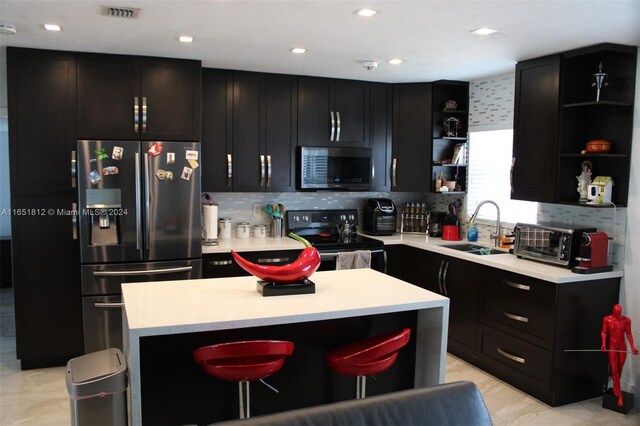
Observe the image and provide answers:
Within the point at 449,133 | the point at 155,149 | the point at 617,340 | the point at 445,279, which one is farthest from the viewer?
the point at 449,133

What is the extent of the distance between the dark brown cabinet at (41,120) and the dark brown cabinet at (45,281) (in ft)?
0.52

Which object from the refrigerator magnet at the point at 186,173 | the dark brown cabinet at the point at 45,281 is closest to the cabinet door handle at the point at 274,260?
the refrigerator magnet at the point at 186,173

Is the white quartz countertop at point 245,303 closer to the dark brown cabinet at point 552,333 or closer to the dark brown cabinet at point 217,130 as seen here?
the dark brown cabinet at point 552,333

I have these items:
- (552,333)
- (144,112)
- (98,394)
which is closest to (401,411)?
(98,394)

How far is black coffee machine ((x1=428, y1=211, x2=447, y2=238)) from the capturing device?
5.33 m

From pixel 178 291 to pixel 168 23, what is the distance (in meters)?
1.63

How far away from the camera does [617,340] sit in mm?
3453

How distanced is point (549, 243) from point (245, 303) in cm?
240

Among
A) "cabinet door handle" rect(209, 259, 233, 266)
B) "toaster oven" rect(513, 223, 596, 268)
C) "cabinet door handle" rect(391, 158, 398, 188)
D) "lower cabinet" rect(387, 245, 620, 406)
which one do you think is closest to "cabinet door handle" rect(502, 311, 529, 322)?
"lower cabinet" rect(387, 245, 620, 406)

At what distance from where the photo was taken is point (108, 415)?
2.32 m

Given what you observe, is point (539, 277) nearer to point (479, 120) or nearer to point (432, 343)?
point (432, 343)

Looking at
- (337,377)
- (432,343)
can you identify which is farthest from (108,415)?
(432,343)

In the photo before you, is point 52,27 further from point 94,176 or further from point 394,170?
point 394,170

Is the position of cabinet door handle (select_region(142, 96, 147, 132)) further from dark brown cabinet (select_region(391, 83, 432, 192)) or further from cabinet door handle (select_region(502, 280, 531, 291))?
cabinet door handle (select_region(502, 280, 531, 291))
